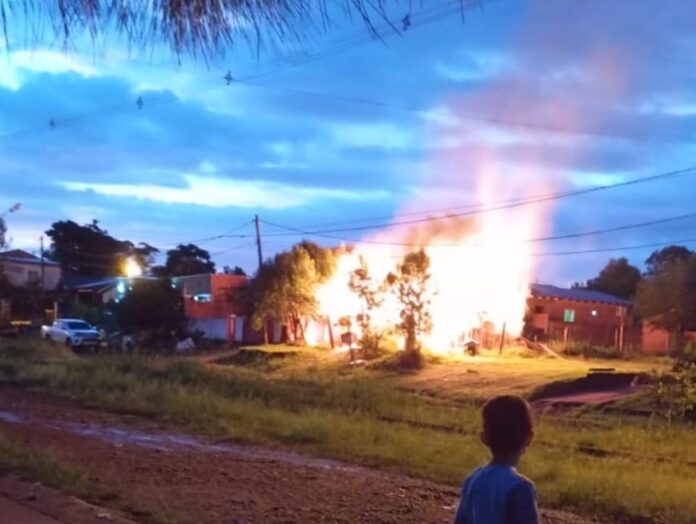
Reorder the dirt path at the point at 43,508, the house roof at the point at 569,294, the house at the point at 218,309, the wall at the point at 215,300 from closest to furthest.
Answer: the dirt path at the point at 43,508 → the house at the point at 218,309 → the wall at the point at 215,300 → the house roof at the point at 569,294

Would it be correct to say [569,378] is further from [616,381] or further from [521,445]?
[521,445]

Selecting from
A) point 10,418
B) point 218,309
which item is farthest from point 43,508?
point 218,309

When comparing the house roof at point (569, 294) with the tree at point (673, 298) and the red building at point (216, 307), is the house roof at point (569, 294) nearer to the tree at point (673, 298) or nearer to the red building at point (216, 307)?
Result: the tree at point (673, 298)

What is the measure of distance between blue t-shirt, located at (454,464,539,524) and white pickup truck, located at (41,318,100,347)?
47.6 metres

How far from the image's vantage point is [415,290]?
4075 centimetres

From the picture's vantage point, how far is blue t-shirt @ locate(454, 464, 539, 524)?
3.88m

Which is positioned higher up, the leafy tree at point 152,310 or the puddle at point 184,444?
the leafy tree at point 152,310

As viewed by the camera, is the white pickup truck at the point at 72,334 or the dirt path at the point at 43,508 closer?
the dirt path at the point at 43,508

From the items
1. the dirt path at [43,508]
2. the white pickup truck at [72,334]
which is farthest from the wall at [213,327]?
the dirt path at [43,508]

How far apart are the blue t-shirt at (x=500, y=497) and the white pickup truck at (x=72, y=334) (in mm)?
47598

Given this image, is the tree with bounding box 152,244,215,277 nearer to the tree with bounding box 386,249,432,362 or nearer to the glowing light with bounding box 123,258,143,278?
the glowing light with bounding box 123,258,143,278

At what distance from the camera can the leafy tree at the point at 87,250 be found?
92125mm

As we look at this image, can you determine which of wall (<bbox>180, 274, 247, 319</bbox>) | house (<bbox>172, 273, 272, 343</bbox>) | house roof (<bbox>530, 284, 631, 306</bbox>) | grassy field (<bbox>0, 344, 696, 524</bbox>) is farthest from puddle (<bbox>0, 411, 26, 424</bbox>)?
house roof (<bbox>530, 284, 631, 306</bbox>)

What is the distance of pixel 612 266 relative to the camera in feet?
308
